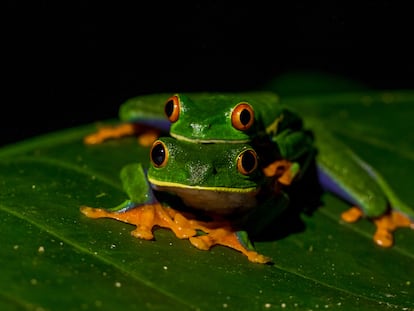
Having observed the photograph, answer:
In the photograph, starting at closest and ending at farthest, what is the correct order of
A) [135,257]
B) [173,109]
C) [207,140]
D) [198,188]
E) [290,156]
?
[135,257], [198,188], [207,140], [173,109], [290,156]

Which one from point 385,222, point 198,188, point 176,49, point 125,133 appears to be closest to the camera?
point 198,188

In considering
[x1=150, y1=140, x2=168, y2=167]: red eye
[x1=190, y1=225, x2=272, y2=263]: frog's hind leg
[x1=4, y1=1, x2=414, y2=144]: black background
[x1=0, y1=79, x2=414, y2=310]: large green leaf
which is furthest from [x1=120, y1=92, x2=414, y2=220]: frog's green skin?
[x1=4, y1=1, x2=414, y2=144]: black background

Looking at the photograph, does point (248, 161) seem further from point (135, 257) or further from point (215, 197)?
point (135, 257)

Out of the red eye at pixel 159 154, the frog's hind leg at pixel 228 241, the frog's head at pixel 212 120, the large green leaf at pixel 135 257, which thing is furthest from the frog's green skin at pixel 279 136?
the frog's hind leg at pixel 228 241

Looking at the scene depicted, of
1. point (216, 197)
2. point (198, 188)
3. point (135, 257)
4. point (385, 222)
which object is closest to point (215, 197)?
point (216, 197)

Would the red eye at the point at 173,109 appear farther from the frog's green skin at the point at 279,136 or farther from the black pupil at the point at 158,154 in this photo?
the black pupil at the point at 158,154

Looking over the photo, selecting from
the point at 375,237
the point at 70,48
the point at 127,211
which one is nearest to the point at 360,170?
the point at 375,237
